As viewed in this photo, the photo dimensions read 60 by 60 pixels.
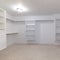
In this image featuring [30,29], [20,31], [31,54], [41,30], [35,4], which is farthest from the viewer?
[20,31]

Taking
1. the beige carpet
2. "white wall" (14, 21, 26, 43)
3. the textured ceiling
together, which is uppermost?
the textured ceiling

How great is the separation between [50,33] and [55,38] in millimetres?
664

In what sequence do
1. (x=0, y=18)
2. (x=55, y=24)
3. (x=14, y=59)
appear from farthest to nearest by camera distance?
1. (x=55, y=24)
2. (x=0, y=18)
3. (x=14, y=59)

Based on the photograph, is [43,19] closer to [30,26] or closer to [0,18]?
[30,26]

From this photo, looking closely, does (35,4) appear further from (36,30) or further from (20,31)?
(20,31)

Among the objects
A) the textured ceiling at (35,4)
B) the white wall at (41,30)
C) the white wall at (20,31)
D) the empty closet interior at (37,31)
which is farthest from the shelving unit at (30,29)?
the textured ceiling at (35,4)

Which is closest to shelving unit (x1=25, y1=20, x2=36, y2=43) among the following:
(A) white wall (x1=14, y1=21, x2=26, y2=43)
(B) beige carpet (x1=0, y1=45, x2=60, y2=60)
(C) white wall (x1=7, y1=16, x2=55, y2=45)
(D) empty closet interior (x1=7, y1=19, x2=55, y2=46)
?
(D) empty closet interior (x1=7, y1=19, x2=55, y2=46)

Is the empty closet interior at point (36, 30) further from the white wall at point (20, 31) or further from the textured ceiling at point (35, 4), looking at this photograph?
the textured ceiling at point (35, 4)

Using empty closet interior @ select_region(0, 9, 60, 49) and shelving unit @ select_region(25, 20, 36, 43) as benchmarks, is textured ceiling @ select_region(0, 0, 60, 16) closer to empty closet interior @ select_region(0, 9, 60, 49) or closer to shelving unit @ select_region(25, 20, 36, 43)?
empty closet interior @ select_region(0, 9, 60, 49)

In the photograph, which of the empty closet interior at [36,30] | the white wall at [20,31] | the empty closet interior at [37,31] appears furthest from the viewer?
the white wall at [20,31]

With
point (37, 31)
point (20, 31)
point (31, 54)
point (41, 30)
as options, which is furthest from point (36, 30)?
point (31, 54)

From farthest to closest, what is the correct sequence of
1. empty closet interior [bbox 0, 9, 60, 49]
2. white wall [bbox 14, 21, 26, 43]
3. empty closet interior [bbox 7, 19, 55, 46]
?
white wall [bbox 14, 21, 26, 43]
empty closet interior [bbox 7, 19, 55, 46]
empty closet interior [bbox 0, 9, 60, 49]

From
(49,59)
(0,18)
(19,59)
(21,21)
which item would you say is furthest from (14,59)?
(21,21)

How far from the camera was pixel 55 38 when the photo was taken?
23.2ft
